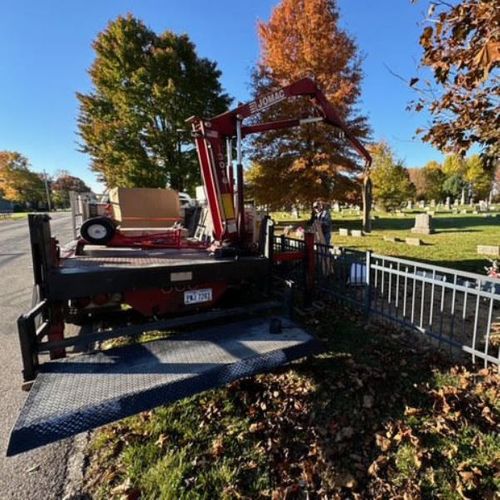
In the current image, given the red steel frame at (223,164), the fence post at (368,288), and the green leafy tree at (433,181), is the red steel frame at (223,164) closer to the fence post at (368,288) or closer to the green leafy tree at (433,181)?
the fence post at (368,288)

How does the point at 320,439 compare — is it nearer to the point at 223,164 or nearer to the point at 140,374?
the point at 140,374

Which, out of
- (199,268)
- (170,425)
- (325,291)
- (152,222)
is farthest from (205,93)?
(170,425)

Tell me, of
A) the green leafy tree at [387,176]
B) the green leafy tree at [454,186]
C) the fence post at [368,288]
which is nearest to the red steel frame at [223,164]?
the fence post at [368,288]

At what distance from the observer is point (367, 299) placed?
4668 mm

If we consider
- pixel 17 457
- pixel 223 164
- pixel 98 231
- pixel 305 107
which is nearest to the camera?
pixel 17 457

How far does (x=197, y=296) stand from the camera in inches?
140

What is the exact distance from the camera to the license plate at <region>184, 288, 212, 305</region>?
3533 mm

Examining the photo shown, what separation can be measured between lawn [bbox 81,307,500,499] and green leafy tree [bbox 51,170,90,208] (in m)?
98.8

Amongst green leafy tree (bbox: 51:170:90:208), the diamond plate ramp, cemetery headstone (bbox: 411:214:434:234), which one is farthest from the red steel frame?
green leafy tree (bbox: 51:170:90:208)

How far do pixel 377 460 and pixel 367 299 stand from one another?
271 centimetres

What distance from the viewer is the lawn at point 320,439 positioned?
6.72ft

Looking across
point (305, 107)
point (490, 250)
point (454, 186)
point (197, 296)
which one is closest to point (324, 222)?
point (490, 250)

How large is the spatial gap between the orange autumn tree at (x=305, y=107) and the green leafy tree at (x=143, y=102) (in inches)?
163

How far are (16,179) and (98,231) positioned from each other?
7491 cm
